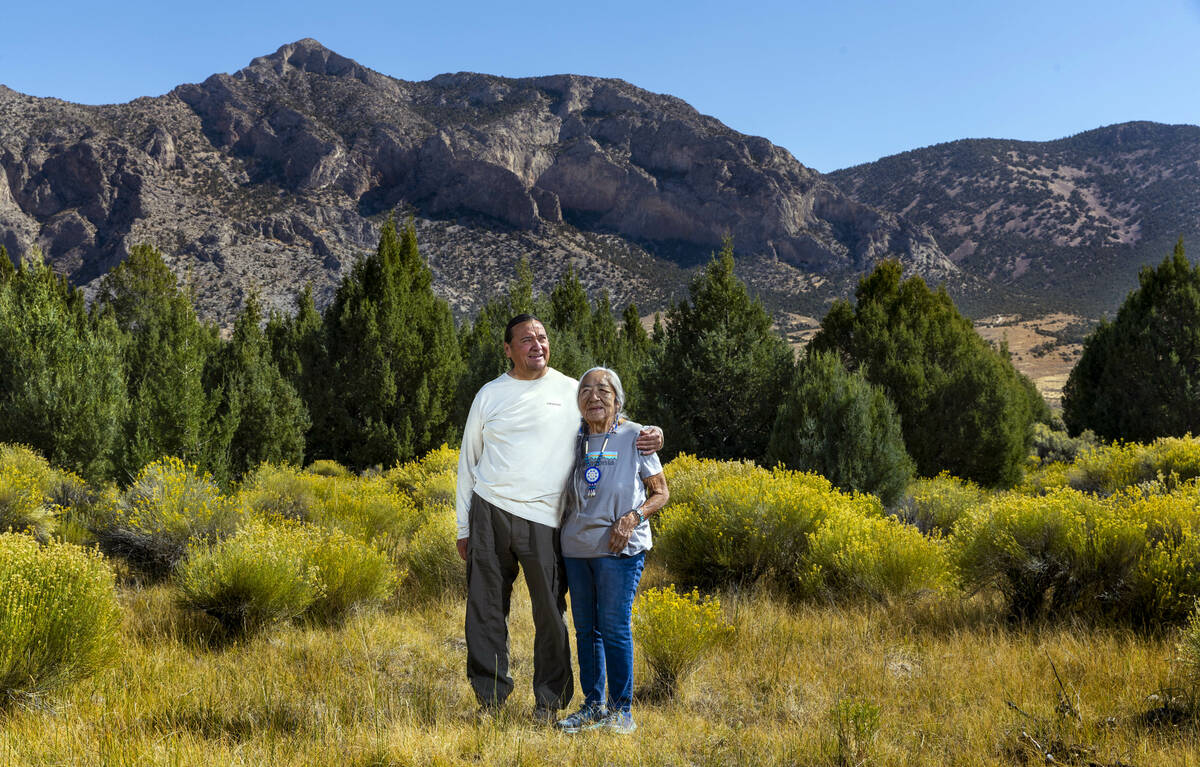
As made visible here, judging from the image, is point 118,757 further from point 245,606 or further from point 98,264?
point 98,264

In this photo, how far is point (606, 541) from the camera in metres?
3.30

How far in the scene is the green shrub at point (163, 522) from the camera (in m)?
6.49

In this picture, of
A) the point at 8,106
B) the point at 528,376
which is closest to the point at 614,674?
the point at 528,376

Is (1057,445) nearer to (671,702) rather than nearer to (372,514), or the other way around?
(372,514)

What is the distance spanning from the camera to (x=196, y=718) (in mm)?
3445

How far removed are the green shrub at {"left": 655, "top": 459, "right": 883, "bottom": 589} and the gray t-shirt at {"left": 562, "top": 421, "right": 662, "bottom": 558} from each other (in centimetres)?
308

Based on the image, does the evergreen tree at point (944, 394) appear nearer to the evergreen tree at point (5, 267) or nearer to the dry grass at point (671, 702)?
the dry grass at point (671, 702)

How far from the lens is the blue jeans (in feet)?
10.8

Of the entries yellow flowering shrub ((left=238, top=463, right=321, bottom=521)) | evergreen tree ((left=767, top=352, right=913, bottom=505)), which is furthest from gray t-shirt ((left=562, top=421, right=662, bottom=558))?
evergreen tree ((left=767, top=352, right=913, bottom=505))

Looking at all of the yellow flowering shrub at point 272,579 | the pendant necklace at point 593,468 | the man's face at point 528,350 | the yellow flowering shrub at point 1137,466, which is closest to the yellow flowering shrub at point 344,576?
the yellow flowering shrub at point 272,579

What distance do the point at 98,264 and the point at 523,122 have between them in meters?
61.5

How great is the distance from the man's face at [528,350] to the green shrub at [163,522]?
4.38 metres

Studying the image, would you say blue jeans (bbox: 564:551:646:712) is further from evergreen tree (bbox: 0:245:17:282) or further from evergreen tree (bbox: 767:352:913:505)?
evergreen tree (bbox: 0:245:17:282)

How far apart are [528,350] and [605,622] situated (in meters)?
1.43
